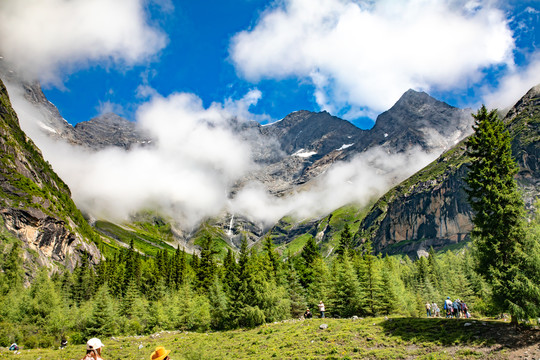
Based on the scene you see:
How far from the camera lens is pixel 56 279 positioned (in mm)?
106188

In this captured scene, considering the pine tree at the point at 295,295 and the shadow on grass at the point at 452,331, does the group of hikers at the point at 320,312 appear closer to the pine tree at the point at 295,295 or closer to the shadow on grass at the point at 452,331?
the pine tree at the point at 295,295

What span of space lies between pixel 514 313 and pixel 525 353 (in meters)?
3.82

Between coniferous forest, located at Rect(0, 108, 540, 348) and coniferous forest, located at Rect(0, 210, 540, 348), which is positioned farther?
coniferous forest, located at Rect(0, 210, 540, 348)

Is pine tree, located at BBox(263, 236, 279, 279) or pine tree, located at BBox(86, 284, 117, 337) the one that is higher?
pine tree, located at BBox(263, 236, 279, 279)

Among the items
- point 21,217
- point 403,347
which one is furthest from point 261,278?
point 21,217

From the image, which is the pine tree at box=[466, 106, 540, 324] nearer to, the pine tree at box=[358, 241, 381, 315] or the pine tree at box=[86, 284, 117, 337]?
the pine tree at box=[358, 241, 381, 315]

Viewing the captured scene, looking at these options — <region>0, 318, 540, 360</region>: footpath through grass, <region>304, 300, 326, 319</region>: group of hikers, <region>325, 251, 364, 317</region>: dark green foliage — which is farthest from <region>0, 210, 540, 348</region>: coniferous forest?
<region>0, 318, 540, 360</region>: footpath through grass

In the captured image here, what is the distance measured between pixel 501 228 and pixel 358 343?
1556 cm

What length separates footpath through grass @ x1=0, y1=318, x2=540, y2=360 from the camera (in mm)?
23609

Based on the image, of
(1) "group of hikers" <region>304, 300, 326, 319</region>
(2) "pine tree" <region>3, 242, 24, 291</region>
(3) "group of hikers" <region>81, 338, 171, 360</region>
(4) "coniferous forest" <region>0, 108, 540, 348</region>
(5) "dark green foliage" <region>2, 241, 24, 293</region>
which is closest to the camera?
(3) "group of hikers" <region>81, 338, 171, 360</region>

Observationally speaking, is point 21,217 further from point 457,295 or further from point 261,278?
point 457,295

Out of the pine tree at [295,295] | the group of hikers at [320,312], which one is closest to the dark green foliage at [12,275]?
the pine tree at [295,295]

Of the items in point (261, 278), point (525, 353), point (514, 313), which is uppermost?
point (261, 278)

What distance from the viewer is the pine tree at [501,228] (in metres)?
25.1
